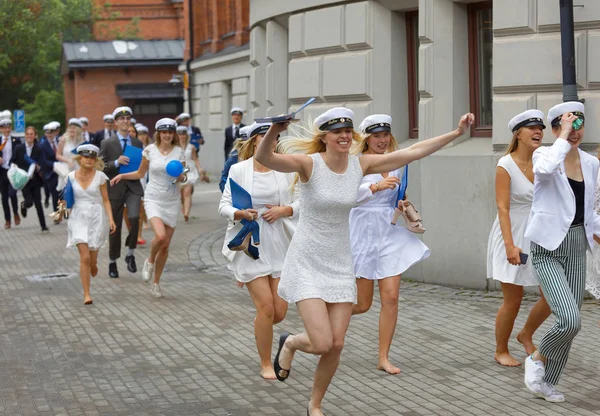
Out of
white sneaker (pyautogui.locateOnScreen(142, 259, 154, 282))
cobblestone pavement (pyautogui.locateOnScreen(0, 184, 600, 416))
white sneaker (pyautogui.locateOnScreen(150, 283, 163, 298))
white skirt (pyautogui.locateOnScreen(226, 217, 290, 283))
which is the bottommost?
cobblestone pavement (pyautogui.locateOnScreen(0, 184, 600, 416))

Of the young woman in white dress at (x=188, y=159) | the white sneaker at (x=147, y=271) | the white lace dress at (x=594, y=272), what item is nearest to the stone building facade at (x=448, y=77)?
the white lace dress at (x=594, y=272)

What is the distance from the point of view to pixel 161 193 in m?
12.7

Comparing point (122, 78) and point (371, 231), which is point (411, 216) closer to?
point (371, 231)

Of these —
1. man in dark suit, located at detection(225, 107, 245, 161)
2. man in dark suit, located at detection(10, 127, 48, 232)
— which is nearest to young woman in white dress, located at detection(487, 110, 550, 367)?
man in dark suit, located at detection(225, 107, 245, 161)

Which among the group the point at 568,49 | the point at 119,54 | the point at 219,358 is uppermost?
the point at 119,54

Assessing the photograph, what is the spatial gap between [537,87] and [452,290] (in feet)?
7.56

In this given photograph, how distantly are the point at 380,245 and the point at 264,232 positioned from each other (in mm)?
867

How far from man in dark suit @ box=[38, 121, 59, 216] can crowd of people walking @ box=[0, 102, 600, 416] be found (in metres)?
12.7

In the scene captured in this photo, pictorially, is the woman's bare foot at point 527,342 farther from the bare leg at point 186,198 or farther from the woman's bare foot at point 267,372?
the bare leg at point 186,198

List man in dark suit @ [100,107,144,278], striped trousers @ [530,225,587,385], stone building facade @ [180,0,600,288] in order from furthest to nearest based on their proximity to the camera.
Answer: man in dark suit @ [100,107,144,278]
stone building facade @ [180,0,600,288]
striped trousers @ [530,225,587,385]

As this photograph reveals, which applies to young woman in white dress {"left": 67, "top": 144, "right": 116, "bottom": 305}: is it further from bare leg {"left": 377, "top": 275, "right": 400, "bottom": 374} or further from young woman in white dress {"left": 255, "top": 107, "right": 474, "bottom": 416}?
young woman in white dress {"left": 255, "top": 107, "right": 474, "bottom": 416}

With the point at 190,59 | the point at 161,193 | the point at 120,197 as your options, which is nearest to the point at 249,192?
the point at 161,193

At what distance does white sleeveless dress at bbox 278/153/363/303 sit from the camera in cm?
666

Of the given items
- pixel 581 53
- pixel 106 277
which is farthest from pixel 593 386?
pixel 106 277
